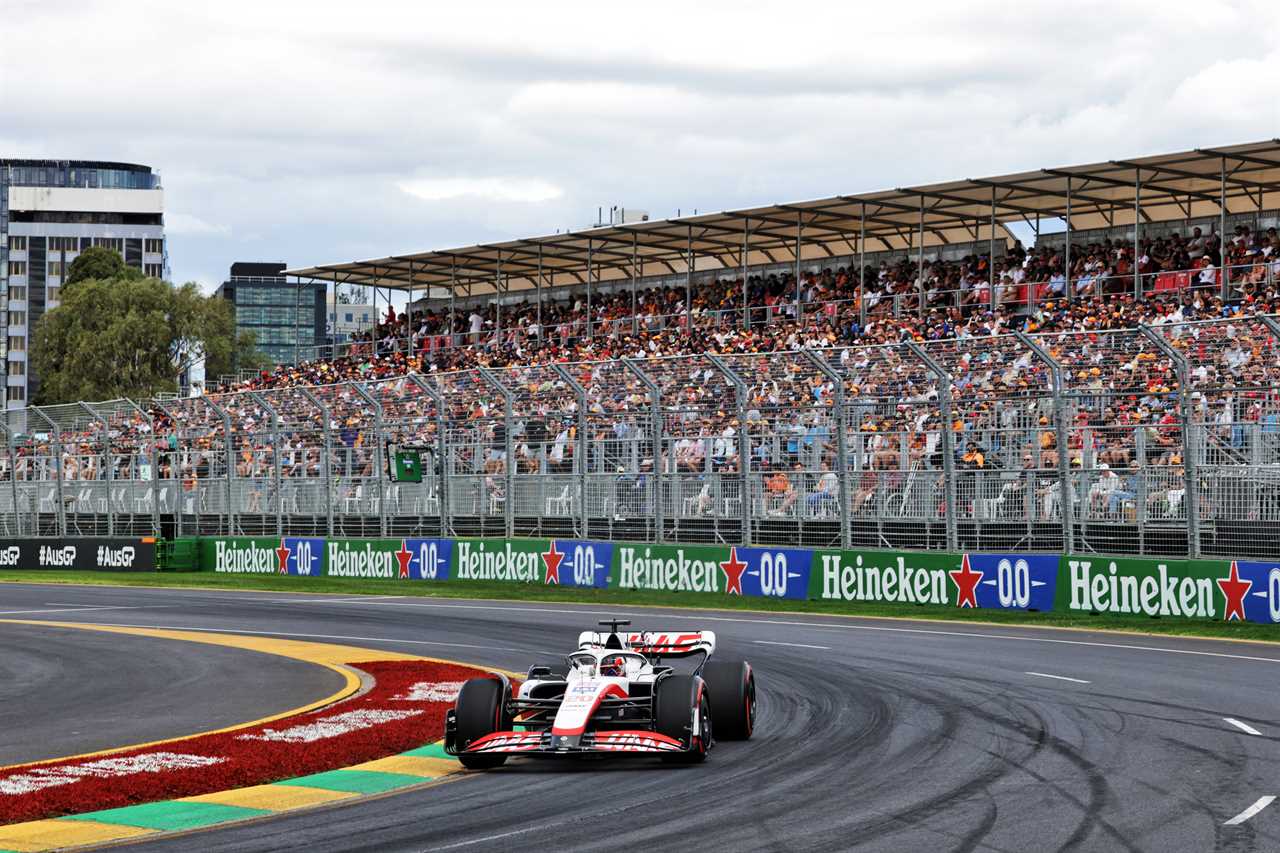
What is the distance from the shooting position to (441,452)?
33.8 m

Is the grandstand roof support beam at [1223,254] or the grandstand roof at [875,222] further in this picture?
the grandstand roof at [875,222]

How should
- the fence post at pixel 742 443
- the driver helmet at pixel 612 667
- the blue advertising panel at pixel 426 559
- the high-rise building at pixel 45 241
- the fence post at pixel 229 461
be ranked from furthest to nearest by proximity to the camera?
the high-rise building at pixel 45 241
the fence post at pixel 229 461
the blue advertising panel at pixel 426 559
the fence post at pixel 742 443
the driver helmet at pixel 612 667

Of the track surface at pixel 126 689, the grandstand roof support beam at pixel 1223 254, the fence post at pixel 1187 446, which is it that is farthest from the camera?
the grandstand roof support beam at pixel 1223 254

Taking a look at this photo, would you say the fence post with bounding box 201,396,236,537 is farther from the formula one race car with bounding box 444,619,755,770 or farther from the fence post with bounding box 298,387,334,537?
the formula one race car with bounding box 444,619,755,770

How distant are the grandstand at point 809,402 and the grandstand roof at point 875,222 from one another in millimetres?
148

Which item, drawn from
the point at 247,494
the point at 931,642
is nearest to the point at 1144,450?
the point at 931,642

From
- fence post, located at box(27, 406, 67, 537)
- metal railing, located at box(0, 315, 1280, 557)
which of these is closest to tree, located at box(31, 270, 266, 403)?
fence post, located at box(27, 406, 67, 537)

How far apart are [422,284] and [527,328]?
32.4 feet

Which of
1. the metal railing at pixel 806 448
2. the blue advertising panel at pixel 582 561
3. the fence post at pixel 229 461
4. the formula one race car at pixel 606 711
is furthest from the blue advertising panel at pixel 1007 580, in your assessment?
the fence post at pixel 229 461

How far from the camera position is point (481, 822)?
9789 mm

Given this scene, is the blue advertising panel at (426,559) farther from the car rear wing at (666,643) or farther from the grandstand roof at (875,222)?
the car rear wing at (666,643)

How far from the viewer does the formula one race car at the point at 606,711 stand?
11555 mm

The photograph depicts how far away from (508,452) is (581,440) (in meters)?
2.20

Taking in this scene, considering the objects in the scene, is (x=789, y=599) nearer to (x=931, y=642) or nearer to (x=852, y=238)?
(x=931, y=642)
